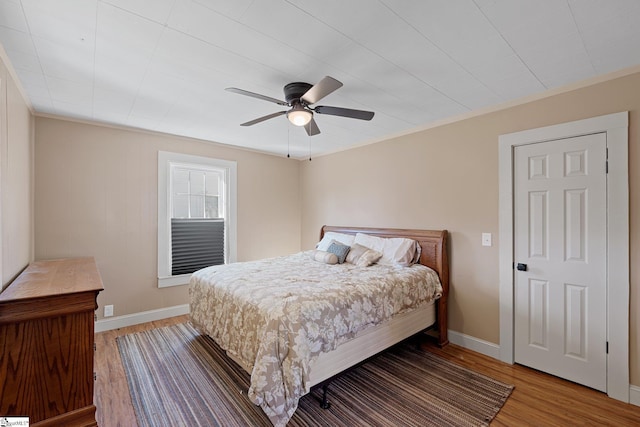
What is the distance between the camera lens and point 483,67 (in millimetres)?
2080

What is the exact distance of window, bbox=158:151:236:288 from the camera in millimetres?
3838

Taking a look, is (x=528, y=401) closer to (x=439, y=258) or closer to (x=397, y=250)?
(x=439, y=258)

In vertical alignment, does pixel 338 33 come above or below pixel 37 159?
above

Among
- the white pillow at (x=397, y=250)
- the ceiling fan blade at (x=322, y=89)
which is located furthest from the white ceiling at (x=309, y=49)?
the white pillow at (x=397, y=250)

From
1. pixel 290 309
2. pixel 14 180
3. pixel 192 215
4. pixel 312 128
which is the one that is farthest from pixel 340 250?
pixel 14 180

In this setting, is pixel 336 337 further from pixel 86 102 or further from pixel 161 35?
pixel 86 102

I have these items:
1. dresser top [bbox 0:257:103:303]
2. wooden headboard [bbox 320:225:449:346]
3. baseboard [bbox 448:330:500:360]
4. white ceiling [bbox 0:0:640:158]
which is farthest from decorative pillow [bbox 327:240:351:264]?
dresser top [bbox 0:257:103:303]

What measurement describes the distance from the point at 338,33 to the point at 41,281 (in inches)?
107

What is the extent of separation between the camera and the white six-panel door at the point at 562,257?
227 cm

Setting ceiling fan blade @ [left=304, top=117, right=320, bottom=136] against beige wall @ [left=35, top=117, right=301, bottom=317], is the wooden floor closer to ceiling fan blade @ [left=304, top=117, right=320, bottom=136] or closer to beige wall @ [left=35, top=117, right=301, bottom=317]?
beige wall @ [left=35, top=117, right=301, bottom=317]

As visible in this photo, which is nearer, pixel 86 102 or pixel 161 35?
pixel 161 35

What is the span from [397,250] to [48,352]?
306 cm

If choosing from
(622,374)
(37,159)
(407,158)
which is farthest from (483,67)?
(37,159)

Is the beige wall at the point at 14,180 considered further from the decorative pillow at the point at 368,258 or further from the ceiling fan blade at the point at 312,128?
the decorative pillow at the point at 368,258
